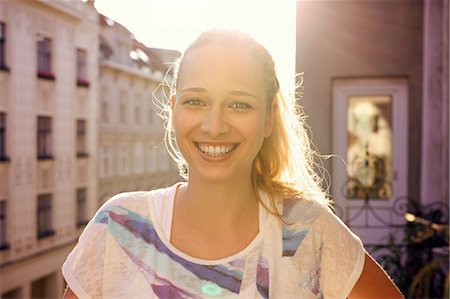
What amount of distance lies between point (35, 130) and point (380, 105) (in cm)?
2196

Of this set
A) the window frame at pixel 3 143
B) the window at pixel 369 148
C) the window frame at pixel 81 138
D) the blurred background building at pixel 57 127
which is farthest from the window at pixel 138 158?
the window at pixel 369 148

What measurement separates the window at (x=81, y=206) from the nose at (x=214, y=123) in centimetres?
2866

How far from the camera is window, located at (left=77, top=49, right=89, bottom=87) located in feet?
93.8

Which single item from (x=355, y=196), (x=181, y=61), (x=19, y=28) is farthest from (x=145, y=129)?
(x=181, y=61)

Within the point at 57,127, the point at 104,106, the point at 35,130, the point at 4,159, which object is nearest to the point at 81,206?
the point at 57,127

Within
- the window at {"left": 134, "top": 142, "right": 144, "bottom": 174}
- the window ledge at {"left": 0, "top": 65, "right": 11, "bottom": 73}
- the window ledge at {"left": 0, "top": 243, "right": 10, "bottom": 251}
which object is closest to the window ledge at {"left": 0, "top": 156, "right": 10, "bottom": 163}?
the window ledge at {"left": 0, "top": 243, "right": 10, "bottom": 251}

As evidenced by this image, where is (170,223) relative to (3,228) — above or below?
above

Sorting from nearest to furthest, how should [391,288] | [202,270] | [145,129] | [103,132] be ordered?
[202,270]
[391,288]
[103,132]
[145,129]

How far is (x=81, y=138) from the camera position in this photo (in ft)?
95.2

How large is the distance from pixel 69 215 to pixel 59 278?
2.67 meters

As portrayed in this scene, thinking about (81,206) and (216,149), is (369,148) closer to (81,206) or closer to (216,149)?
(216,149)

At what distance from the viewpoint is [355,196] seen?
4.87 metres

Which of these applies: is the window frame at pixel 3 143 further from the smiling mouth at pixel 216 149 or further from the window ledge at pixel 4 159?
the smiling mouth at pixel 216 149

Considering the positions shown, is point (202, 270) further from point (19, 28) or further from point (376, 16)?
point (19, 28)
